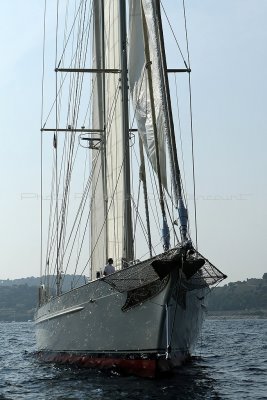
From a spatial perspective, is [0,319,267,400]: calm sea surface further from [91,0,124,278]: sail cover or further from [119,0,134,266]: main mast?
A: [91,0,124,278]: sail cover

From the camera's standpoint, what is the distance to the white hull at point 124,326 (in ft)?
65.8

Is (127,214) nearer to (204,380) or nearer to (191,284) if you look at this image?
→ (191,284)

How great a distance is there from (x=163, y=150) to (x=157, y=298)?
412 cm

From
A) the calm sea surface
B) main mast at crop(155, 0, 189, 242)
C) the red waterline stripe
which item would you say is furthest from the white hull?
main mast at crop(155, 0, 189, 242)

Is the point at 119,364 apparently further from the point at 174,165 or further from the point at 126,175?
the point at 126,175

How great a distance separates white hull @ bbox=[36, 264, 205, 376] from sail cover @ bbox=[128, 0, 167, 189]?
3569mm

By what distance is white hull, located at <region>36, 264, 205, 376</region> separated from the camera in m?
20.0

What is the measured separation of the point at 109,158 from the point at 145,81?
5622 millimetres

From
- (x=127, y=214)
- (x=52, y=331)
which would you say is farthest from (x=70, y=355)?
(x=127, y=214)

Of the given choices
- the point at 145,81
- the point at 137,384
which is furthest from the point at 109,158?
the point at 137,384

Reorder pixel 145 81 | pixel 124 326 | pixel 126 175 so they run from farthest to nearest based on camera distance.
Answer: pixel 126 175
pixel 145 81
pixel 124 326

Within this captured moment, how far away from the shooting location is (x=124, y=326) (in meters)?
21.0

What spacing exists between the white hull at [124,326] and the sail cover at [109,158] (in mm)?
2582

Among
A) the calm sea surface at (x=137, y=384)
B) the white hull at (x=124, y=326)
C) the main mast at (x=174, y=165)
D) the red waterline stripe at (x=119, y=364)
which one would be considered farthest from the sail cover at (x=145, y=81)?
the calm sea surface at (x=137, y=384)
